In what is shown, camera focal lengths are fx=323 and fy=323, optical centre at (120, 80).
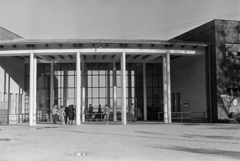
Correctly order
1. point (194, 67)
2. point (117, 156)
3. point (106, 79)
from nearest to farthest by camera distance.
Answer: point (117, 156) < point (194, 67) < point (106, 79)

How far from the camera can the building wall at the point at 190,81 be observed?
90.3 ft

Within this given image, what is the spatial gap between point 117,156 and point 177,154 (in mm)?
1925

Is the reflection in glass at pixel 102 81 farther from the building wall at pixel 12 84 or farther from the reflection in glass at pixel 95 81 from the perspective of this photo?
the building wall at pixel 12 84

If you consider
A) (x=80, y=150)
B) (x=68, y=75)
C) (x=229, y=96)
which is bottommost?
(x=80, y=150)

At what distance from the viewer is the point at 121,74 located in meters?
25.8

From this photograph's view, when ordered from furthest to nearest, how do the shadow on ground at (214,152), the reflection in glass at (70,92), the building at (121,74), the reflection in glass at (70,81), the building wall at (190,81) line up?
the reflection in glass at (70,81), the reflection in glass at (70,92), the building wall at (190,81), the building at (121,74), the shadow on ground at (214,152)

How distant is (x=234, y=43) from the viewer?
2641 cm

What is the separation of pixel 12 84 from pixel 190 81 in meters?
16.5

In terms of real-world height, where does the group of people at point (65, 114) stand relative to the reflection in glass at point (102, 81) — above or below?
below

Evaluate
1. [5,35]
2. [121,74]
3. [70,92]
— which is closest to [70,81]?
[70,92]

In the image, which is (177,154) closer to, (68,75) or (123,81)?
(123,81)

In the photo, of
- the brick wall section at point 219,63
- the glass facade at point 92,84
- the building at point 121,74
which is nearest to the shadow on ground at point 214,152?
the building at point 121,74

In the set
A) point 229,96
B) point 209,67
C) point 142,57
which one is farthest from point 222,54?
point 142,57

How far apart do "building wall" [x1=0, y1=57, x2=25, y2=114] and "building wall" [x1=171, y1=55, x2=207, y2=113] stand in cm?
1543
